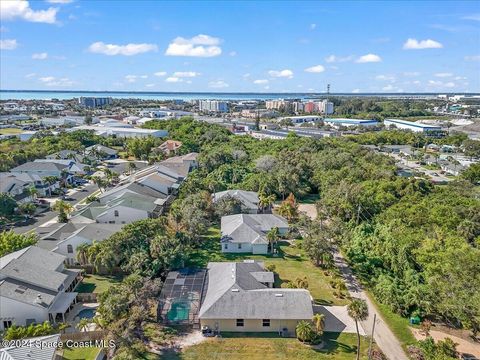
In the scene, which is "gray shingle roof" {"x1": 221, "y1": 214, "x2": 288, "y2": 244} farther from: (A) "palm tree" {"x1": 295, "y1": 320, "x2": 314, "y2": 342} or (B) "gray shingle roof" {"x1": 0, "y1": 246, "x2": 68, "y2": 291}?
(B) "gray shingle roof" {"x1": 0, "y1": 246, "x2": 68, "y2": 291}

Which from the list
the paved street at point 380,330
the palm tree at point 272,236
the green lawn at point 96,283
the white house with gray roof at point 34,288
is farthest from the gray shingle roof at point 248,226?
the white house with gray roof at point 34,288

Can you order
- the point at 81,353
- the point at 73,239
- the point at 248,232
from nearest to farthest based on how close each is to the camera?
the point at 81,353 < the point at 73,239 < the point at 248,232

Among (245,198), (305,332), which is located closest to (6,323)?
(305,332)

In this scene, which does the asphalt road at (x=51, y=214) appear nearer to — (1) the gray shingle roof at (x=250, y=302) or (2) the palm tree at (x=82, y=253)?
(2) the palm tree at (x=82, y=253)

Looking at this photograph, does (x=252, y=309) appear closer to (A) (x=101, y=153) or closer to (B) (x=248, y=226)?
(B) (x=248, y=226)

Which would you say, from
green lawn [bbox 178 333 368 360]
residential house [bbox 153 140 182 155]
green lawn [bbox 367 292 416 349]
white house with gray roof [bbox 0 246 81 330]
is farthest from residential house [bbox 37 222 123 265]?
residential house [bbox 153 140 182 155]

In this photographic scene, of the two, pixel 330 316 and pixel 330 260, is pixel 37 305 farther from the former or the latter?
pixel 330 260

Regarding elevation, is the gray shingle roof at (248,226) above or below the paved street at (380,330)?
above
